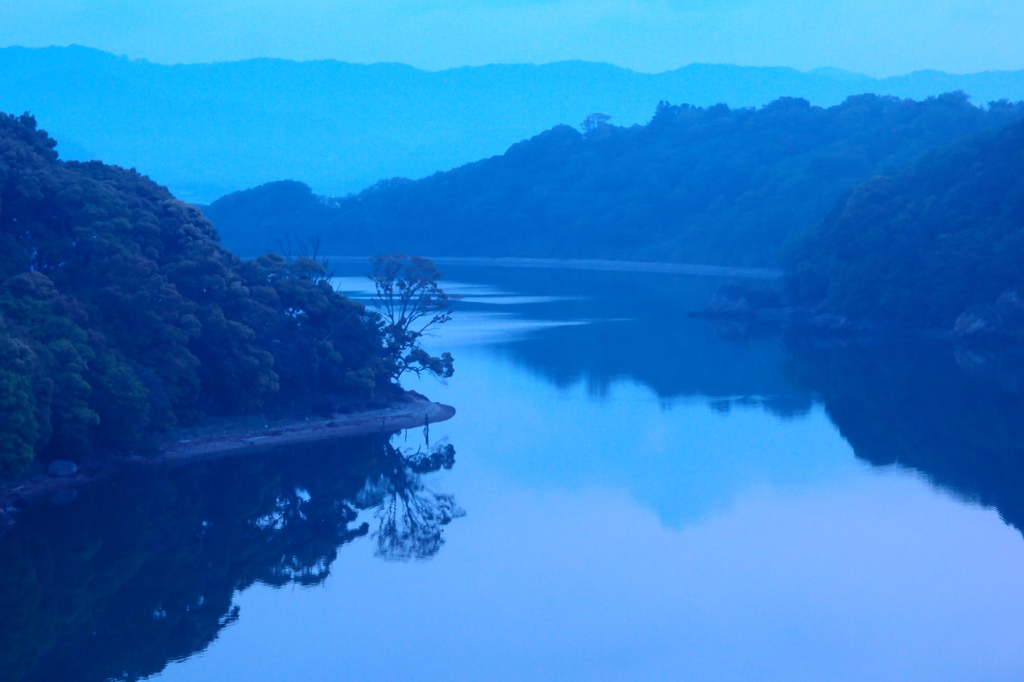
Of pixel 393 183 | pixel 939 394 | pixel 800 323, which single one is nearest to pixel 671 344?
pixel 800 323

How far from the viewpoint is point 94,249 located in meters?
22.6

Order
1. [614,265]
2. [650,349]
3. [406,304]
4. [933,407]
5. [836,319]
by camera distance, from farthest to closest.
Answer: [614,265] < [836,319] < [650,349] < [406,304] < [933,407]

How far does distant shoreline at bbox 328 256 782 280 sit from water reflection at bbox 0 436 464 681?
41.2 metres

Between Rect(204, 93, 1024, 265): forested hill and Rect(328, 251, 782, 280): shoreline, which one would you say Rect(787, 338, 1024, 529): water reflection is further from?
Rect(204, 93, 1024, 265): forested hill

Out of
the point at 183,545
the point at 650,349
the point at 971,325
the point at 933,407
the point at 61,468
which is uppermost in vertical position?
the point at 971,325

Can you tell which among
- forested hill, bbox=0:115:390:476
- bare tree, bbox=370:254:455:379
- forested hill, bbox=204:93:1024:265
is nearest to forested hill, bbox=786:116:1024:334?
forested hill, bbox=204:93:1024:265

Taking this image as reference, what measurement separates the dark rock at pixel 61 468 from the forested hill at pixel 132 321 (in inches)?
9.8

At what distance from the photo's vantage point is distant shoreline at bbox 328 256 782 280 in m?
63.4

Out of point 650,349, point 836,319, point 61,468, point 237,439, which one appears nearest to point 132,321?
point 237,439

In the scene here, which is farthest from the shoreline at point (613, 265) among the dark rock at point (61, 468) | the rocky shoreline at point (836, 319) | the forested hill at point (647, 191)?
the dark rock at point (61, 468)

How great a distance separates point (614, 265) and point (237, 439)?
50835mm

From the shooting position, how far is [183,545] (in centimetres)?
1786

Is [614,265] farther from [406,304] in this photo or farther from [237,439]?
[237,439]

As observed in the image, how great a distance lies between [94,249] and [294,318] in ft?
14.7
